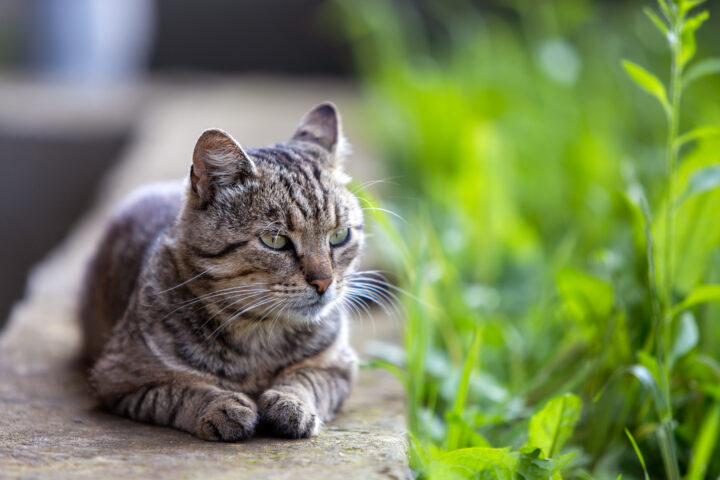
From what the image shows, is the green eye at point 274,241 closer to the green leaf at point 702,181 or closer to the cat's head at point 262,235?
the cat's head at point 262,235

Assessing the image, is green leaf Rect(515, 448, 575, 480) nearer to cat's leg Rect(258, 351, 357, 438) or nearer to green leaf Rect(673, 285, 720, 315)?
cat's leg Rect(258, 351, 357, 438)

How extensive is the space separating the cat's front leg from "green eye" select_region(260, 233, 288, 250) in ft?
A: 0.95

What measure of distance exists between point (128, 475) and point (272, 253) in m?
0.57

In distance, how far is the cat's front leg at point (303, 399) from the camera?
1.63 metres

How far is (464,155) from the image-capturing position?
3.39 meters

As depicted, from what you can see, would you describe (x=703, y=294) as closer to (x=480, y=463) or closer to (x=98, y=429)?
(x=480, y=463)

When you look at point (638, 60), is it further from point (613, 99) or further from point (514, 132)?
point (514, 132)

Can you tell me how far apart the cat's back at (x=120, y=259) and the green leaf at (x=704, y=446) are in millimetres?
1358

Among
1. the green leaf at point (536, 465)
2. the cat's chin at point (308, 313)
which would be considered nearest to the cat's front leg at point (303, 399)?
the cat's chin at point (308, 313)

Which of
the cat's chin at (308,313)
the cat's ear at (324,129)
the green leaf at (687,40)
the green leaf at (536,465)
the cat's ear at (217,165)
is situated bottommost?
the green leaf at (536,465)

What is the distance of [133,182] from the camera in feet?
12.3

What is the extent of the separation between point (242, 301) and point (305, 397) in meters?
0.25

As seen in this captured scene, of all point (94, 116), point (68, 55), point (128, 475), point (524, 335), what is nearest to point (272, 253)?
point (128, 475)

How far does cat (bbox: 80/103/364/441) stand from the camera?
1745mm
